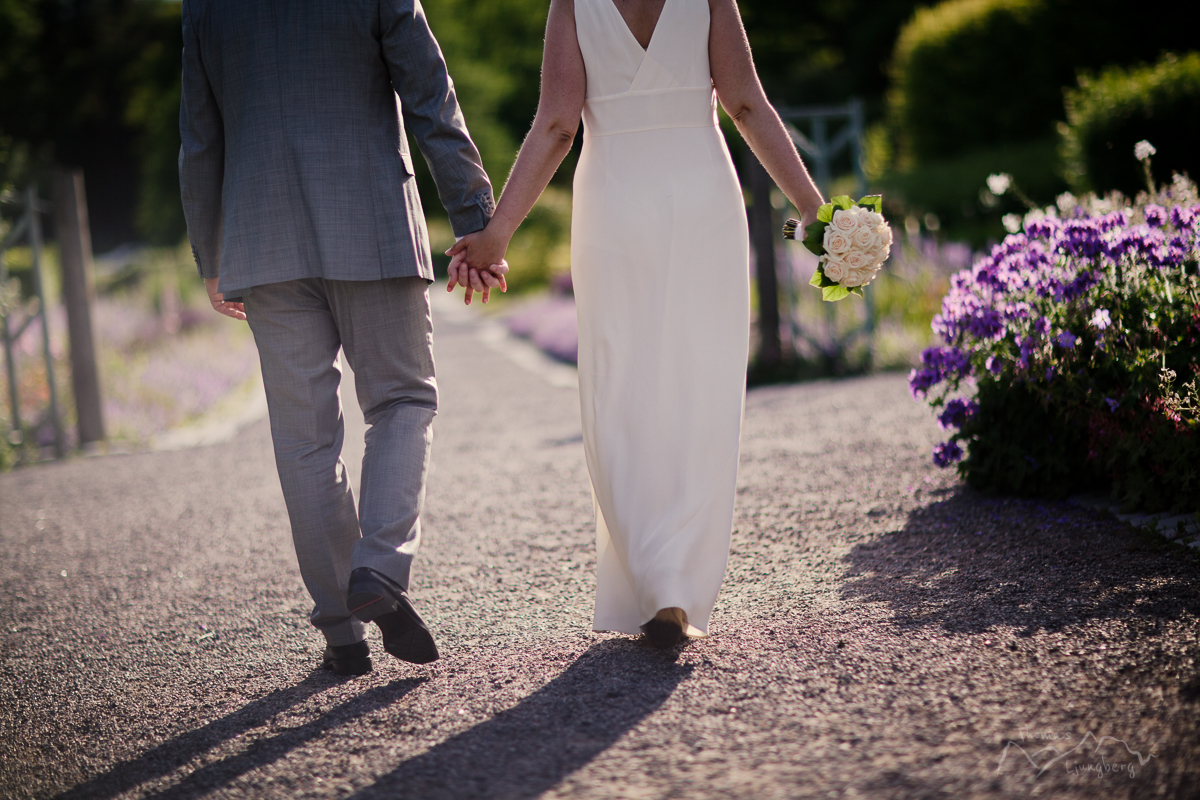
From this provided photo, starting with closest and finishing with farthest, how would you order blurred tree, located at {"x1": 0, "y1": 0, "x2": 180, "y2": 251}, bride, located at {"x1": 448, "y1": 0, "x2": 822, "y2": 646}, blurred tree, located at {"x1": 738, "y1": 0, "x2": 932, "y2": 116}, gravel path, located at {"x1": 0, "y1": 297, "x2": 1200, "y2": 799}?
1. gravel path, located at {"x1": 0, "y1": 297, "x2": 1200, "y2": 799}
2. bride, located at {"x1": 448, "y1": 0, "x2": 822, "y2": 646}
3. blurred tree, located at {"x1": 738, "y1": 0, "x2": 932, "y2": 116}
4. blurred tree, located at {"x1": 0, "y1": 0, "x2": 180, "y2": 251}

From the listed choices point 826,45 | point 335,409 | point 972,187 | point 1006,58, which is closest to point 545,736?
point 335,409

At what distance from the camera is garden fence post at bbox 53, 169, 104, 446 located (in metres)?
7.77

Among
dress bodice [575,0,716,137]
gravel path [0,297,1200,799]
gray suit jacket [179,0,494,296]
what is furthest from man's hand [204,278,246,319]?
dress bodice [575,0,716,137]

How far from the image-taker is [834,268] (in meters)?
2.83

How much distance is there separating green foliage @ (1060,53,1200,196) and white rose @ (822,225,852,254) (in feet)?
22.7

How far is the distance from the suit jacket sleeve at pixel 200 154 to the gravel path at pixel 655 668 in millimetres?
1289

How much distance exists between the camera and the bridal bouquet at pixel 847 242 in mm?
2795

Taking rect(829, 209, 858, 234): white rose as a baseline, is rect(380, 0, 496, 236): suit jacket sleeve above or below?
above

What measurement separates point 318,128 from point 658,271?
1002mm

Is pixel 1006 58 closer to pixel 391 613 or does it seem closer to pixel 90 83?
pixel 391 613

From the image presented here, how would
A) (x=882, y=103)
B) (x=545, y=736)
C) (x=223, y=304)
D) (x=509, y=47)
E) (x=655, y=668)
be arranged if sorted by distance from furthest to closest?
1. (x=509, y=47)
2. (x=882, y=103)
3. (x=223, y=304)
4. (x=655, y=668)
5. (x=545, y=736)

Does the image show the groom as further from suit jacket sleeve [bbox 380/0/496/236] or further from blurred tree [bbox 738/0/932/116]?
blurred tree [bbox 738/0/932/116]

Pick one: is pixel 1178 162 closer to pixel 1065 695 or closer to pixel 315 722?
pixel 1065 695

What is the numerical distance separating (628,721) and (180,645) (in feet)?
5.78
